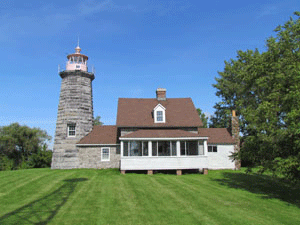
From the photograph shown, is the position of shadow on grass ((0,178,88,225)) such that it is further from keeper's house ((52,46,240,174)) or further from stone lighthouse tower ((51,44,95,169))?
stone lighthouse tower ((51,44,95,169))

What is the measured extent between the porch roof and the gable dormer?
4.57 feet

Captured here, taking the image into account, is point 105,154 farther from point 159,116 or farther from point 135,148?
point 159,116

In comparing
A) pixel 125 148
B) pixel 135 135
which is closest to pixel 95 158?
pixel 125 148

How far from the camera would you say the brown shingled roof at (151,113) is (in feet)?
80.6

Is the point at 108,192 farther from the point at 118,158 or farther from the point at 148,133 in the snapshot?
the point at 118,158

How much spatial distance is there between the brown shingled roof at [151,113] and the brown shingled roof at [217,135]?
2.65 m

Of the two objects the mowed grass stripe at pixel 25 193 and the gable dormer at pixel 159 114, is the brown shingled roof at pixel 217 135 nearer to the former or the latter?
the gable dormer at pixel 159 114

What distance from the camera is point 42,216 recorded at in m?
9.02

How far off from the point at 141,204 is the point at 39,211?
12.9ft

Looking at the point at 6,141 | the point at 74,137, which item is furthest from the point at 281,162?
the point at 6,141

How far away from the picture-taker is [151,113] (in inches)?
1031

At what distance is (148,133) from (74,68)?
1117 centimetres

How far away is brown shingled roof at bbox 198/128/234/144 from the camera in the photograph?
26344mm

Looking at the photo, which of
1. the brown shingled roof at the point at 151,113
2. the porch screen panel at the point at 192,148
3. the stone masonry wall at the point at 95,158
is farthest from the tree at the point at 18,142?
the porch screen panel at the point at 192,148
